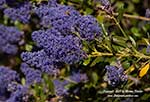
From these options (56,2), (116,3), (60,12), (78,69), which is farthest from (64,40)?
(116,3)

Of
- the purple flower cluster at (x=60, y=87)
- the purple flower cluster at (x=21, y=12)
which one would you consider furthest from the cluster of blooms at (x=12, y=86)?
the purple flower cluster at (x=21, y=12)

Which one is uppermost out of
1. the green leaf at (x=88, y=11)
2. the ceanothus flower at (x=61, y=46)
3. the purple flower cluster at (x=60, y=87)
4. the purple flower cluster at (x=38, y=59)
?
the green leaf at (x=88, y=11)

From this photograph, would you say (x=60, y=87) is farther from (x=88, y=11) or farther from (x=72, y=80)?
(x=88, y=11)

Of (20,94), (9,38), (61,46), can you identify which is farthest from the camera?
(9,38)

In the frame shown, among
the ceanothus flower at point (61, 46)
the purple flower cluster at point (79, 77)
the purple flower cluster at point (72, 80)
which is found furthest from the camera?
the purple flower cluster at point (79, 77)

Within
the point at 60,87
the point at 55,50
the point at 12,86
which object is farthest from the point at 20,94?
the point at 55,50

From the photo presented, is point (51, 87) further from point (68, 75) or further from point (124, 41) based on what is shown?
point (124, 41)

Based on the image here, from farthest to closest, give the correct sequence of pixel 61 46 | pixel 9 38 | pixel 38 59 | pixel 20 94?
pixel 9 38 → pixel 20 94 → pixel 38 59 → pixel 61 46

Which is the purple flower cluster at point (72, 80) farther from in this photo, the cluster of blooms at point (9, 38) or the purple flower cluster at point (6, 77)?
the cluster of blooms at point (9, 38)

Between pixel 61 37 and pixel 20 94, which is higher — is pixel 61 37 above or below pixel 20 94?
above
